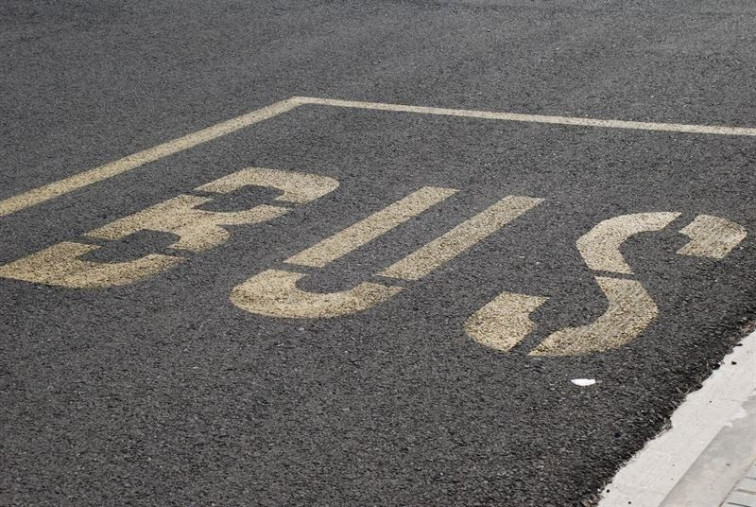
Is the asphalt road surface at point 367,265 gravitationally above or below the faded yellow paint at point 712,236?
above

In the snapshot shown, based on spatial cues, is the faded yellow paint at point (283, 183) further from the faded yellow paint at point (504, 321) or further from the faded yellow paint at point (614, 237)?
the faded yellow paint at point (504, 321)

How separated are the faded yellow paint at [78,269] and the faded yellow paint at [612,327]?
2353mm

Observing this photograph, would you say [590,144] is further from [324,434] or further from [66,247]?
[324,434]

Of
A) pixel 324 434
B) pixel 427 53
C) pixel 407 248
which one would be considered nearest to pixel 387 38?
pixel 427 53

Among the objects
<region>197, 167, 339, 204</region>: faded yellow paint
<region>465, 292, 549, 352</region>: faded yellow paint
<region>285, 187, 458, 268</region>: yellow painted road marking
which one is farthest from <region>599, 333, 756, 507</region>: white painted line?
<region>197, 167, 339, 204</region>: faded yellow paint

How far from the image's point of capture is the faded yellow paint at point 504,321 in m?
5.91

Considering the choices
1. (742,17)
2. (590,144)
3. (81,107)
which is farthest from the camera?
(742,17)

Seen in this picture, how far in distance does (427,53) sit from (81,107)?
11.3ft

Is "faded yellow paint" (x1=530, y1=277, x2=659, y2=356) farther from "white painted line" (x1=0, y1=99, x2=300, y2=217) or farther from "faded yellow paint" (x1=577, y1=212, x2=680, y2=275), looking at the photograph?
"white painted line" (x1=0, y1=99, x2=300, y2=217)

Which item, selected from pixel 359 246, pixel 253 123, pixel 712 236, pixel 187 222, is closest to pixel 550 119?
pixel 253 123

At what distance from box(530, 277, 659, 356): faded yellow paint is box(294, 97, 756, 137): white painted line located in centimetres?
314

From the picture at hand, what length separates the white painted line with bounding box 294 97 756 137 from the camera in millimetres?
9211

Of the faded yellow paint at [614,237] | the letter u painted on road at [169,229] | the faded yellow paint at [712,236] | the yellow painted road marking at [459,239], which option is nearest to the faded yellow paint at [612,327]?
the faded yellow paint at [614,237]

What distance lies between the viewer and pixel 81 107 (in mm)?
10586
